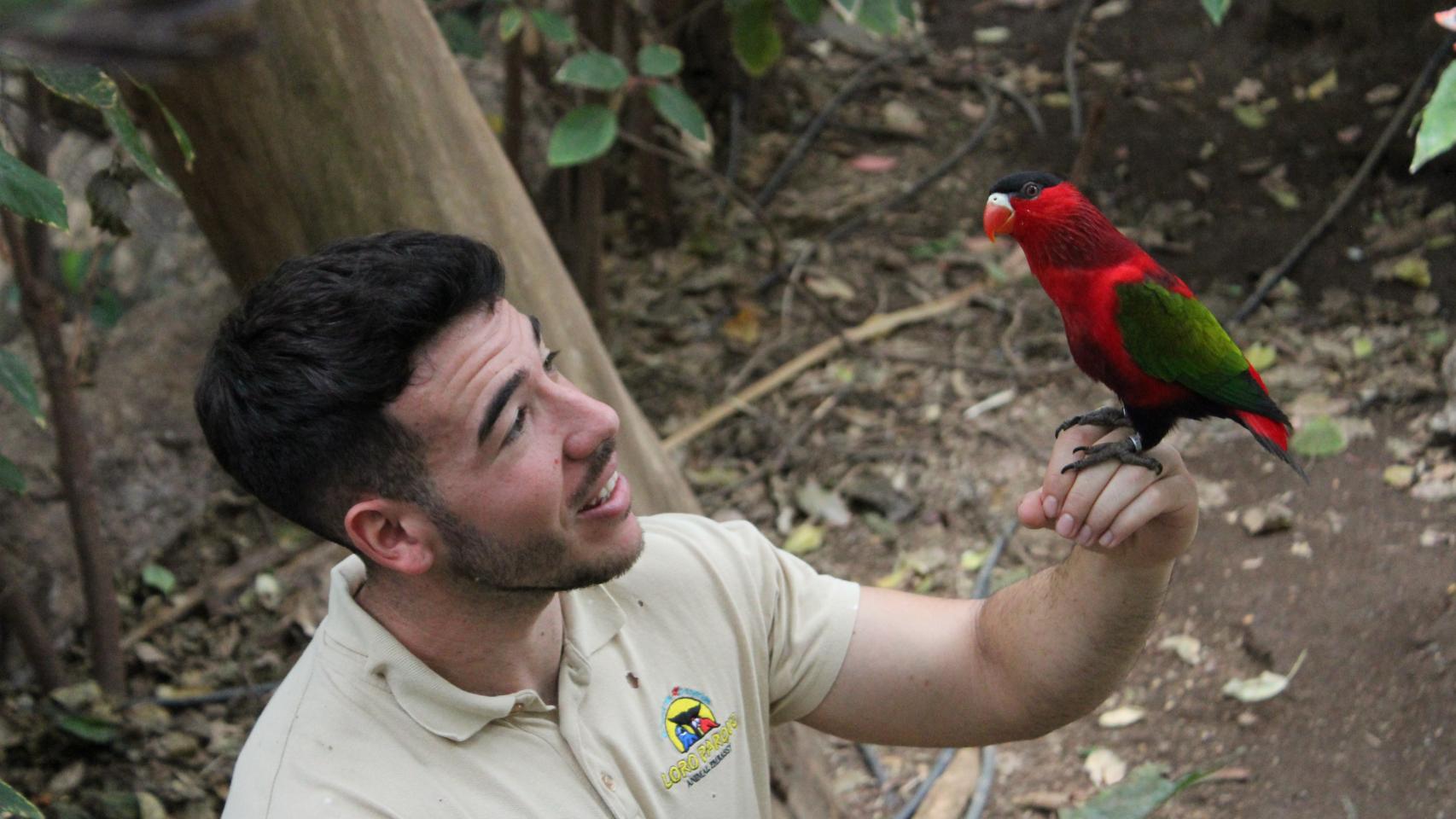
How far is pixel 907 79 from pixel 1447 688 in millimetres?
3487

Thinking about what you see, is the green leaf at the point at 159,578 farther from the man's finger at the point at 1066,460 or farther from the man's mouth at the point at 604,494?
the man's finger at the point at 1066,460

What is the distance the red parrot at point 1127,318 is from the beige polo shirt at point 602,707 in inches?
19.5

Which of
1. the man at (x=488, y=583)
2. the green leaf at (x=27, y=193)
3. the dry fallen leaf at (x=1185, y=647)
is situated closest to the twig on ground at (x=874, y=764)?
the dry fallen leaf at (x=1185, y=647)

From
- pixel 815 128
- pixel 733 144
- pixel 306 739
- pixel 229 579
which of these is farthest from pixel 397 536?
pixel 815 128

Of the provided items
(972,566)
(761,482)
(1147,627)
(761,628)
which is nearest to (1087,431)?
(1147,627)

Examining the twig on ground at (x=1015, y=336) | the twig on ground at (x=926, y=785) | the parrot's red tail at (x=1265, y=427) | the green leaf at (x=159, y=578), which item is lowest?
the green leaf at (x=159, y=578)

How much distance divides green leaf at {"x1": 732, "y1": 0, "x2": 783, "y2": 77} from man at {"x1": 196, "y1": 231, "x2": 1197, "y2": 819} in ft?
6.94

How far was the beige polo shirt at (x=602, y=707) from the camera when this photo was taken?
1.38 metres

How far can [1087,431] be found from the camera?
1.56 metres

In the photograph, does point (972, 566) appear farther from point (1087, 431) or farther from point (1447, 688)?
point (1087, 431)

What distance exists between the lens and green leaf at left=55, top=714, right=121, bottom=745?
2.78 meters

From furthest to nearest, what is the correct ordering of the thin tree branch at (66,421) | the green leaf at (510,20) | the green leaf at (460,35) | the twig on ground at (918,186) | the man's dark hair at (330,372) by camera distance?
1. the twig on ground at (918,186)
2. the green leaf at (460,35)
3. the green leaf at (510,20)
4. the thin tree branch at (66,421)
5. the man's dark hair at (330,372)

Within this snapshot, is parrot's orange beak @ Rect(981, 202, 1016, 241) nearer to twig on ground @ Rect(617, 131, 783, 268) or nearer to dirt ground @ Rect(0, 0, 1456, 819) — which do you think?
dirt ground @ Rect(0, 0, 1456, 819)

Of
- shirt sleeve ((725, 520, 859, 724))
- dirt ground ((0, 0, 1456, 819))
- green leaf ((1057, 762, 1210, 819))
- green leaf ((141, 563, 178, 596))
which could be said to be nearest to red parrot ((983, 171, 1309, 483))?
shirt sleeve ((725, 520, 859, 724))
